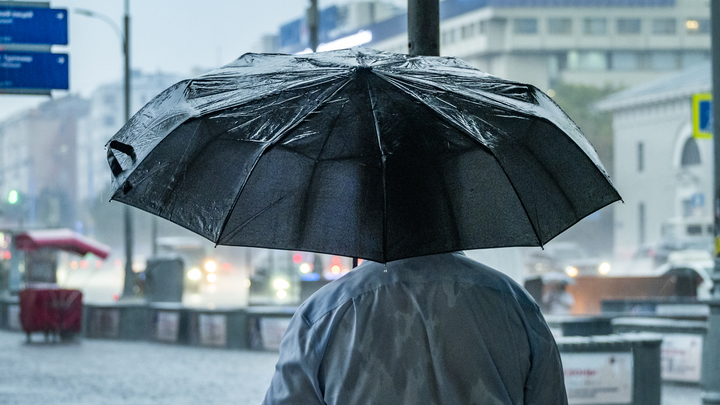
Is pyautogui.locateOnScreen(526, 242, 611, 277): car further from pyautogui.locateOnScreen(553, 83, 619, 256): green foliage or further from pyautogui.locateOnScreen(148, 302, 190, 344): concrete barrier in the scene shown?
pyautogui.locateOnScreen(553, 83, 619, 256): green foliage

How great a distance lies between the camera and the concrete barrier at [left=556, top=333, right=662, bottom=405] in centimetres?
899

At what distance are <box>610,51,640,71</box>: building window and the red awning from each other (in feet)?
215

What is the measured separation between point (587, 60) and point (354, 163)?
81.1 meters

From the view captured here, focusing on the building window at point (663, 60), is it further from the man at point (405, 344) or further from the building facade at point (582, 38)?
the man at point (405, 344)

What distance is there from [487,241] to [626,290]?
21205mm

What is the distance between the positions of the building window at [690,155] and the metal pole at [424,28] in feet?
165

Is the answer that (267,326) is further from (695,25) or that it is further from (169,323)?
(695,25)

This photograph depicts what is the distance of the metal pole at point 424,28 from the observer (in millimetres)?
4410

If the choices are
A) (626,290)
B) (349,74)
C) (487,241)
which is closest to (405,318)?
(487,241)

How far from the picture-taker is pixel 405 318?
2.57 meters

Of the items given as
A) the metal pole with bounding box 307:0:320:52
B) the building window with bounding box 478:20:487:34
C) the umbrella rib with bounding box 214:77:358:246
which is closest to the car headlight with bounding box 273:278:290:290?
the metal pole with bounding box 307:0:320:52

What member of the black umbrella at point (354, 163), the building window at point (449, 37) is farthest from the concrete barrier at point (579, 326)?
the building window at point (449, 37)

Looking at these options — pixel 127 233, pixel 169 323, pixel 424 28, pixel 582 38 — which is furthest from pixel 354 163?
pixel 582 38

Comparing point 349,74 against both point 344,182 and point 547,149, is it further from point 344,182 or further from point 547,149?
point 547,149
